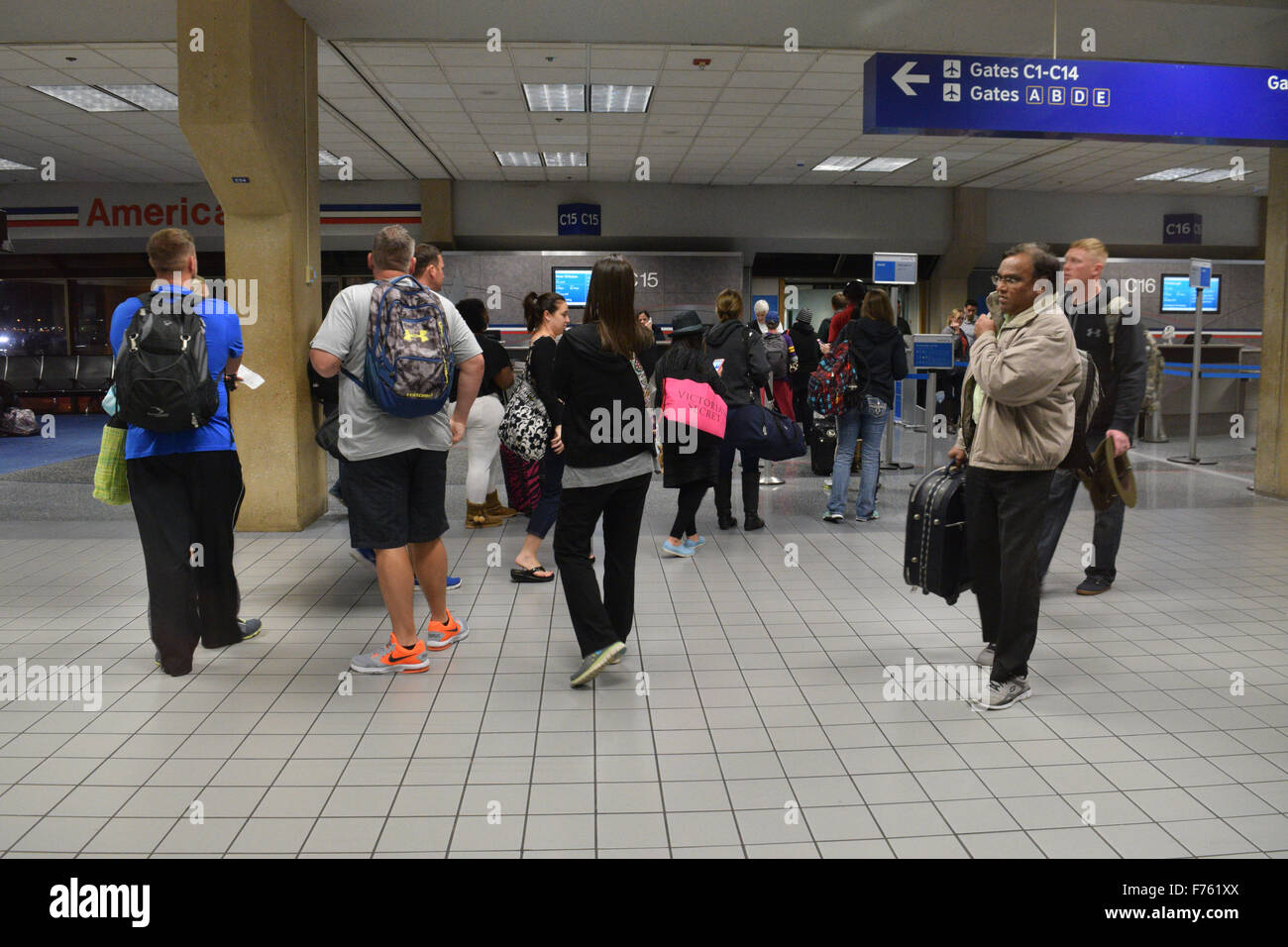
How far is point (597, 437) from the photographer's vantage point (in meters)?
3.54

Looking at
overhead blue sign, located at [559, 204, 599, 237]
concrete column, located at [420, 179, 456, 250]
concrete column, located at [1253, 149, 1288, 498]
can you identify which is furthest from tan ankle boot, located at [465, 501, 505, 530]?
overhead blue sign, located at [559, 204, 599, 237]

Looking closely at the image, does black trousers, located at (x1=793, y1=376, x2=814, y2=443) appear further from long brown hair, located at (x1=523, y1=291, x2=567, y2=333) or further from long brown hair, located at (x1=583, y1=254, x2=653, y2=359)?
long brown hair, located at (x1=583, y1=254, x2=653, y2=359)

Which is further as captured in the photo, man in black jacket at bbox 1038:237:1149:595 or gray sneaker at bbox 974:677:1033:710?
man in black jacket at bbox 1038:237:1149:595

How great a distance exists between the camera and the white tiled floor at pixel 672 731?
8.36 ft

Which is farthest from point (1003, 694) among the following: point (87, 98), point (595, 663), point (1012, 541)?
point (87, 98)

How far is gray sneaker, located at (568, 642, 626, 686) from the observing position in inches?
141

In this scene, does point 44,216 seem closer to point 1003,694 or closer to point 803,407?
point 803,407

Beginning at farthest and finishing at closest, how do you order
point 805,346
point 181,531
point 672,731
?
1. point 805,346
2. point 181,531
3. point 672,731

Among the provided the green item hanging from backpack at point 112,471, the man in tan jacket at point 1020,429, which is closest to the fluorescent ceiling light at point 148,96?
the green item hanging from backpack at point 112,471

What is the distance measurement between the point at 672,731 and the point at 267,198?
15.2 feet

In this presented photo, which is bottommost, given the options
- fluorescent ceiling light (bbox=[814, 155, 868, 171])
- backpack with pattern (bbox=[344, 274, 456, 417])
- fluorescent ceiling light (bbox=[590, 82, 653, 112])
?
Result: backpack with pattern (bbox=[344, 274, 456, 417])

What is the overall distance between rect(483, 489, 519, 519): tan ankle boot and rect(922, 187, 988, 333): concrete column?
1059 cm
